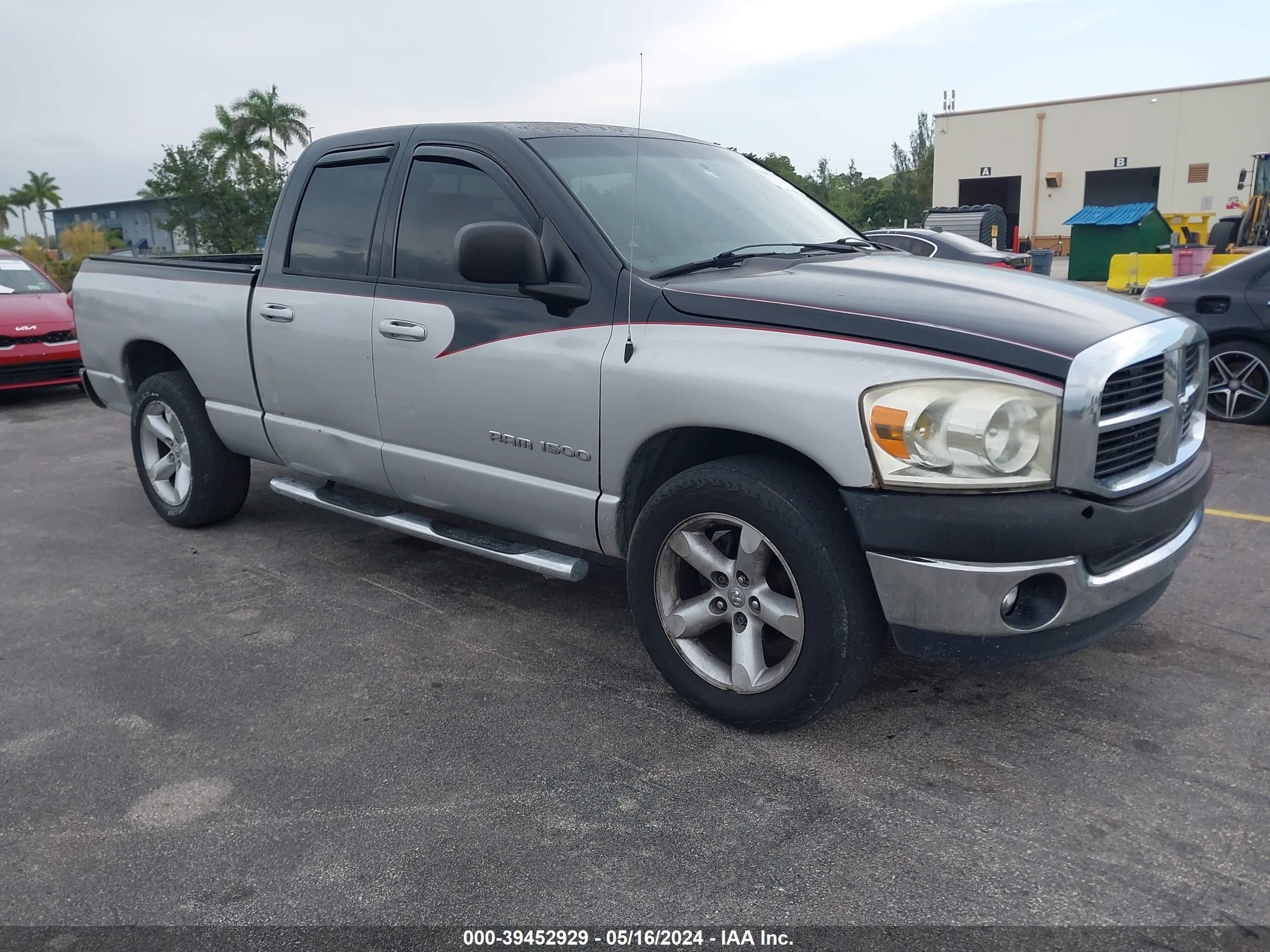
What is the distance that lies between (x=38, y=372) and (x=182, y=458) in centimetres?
592

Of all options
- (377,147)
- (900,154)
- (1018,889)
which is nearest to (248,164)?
(377,147)

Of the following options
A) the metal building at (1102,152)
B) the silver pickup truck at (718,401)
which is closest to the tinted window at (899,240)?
the silver pickup truck at (718,401)

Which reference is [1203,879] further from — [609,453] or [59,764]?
[59,764]

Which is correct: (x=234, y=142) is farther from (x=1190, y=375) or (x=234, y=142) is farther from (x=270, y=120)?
(x=1190, y=375)

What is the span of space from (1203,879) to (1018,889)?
45 cm

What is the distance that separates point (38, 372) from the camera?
34.0 feet

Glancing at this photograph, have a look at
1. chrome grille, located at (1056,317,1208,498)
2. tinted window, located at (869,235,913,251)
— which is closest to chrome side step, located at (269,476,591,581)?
chrome grille, located at (1056,317,1208,498)

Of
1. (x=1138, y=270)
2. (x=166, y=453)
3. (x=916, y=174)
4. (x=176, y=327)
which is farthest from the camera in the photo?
(x=916, y=174)

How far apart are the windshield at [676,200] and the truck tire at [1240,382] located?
452 cm

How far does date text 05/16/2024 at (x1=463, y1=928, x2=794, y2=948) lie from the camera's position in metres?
2.39

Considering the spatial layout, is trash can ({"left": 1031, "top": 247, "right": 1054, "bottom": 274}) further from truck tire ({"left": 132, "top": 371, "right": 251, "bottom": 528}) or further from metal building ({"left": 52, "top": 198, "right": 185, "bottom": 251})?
metal building ({"left": 52, "top": 198, "right": 185, "bottom": 251})

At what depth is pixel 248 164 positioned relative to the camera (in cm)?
4522

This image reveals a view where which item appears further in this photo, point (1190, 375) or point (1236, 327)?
point (1236, 327)

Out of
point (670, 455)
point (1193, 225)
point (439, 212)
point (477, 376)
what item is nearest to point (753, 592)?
point (670, 455)
